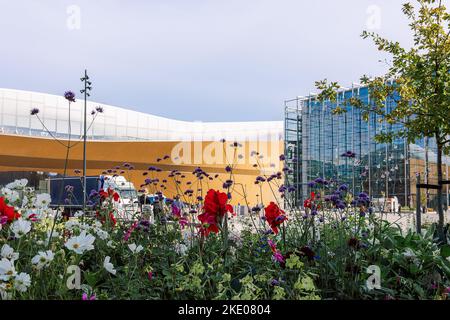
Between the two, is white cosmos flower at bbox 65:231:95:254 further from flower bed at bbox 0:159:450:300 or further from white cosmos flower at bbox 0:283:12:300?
white cosmos flower at bbox 0:283:12:300

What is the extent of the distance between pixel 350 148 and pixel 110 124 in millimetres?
24230

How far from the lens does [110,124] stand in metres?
52.9

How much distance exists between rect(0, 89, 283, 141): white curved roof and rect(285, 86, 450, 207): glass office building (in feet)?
18.0

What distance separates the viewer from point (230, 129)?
2240 inches

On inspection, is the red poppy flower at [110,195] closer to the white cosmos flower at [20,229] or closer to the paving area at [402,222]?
the paving area at [402,222]

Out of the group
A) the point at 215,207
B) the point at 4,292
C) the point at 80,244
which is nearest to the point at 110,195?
the point at 215,207

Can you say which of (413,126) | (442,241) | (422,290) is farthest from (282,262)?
(413,126)

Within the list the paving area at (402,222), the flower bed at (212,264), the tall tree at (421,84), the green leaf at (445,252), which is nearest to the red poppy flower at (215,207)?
the flower bed at (212,264)

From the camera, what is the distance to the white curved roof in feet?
155

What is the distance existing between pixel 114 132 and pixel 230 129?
1249 centimetres

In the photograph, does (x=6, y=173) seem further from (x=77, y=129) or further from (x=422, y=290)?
(x=422, y=290)

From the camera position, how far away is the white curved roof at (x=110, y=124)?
155 feet

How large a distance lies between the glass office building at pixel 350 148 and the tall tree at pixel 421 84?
2622 cm

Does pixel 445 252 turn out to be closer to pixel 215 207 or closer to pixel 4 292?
pixel 215 207
